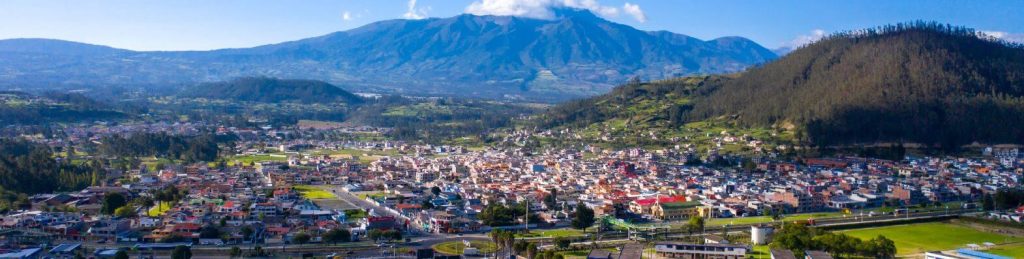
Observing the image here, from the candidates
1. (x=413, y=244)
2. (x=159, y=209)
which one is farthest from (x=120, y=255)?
(x=159, y=209)

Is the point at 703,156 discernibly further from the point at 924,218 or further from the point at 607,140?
the point at 924,218

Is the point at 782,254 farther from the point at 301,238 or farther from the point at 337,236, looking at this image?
the point at 301,238

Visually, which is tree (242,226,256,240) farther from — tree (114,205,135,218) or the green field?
the green field

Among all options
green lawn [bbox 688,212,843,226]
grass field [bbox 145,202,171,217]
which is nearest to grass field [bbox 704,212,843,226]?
green lawn [bbox 688,212,843,226]

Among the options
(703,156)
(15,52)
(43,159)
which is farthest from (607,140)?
(15,52)

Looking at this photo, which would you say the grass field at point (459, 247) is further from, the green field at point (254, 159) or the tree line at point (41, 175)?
the green field at point (254, 159)
